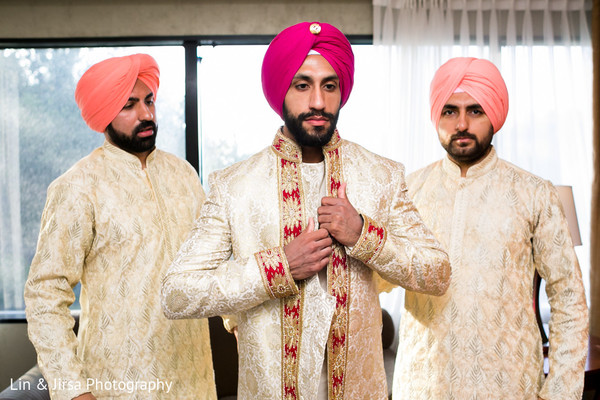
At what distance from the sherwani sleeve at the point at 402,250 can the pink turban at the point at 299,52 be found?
15.4 inches

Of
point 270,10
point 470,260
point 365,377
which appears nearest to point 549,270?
point 470,260

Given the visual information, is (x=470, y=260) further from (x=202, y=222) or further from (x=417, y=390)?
(x=202, y=222)

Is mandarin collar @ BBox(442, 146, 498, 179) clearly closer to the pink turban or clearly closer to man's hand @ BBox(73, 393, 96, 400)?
the pink turban

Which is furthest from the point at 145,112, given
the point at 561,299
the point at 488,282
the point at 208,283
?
the point at 561,299

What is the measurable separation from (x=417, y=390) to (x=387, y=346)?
79.4 inches

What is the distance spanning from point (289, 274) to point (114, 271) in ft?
2.88

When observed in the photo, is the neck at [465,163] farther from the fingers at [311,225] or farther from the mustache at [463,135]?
the fingers at [311,225]

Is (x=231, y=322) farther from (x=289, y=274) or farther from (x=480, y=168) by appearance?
(x=480, y=168)

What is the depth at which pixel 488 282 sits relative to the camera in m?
2.01

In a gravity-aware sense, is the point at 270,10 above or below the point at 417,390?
above

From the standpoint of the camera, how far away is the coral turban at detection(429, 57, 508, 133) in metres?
2.15

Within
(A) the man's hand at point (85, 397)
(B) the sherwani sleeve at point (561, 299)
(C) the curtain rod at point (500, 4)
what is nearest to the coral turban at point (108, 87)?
(A) the man's hand at point (85, 397)

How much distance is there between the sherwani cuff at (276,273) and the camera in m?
1.48

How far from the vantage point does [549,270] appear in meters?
2.00
